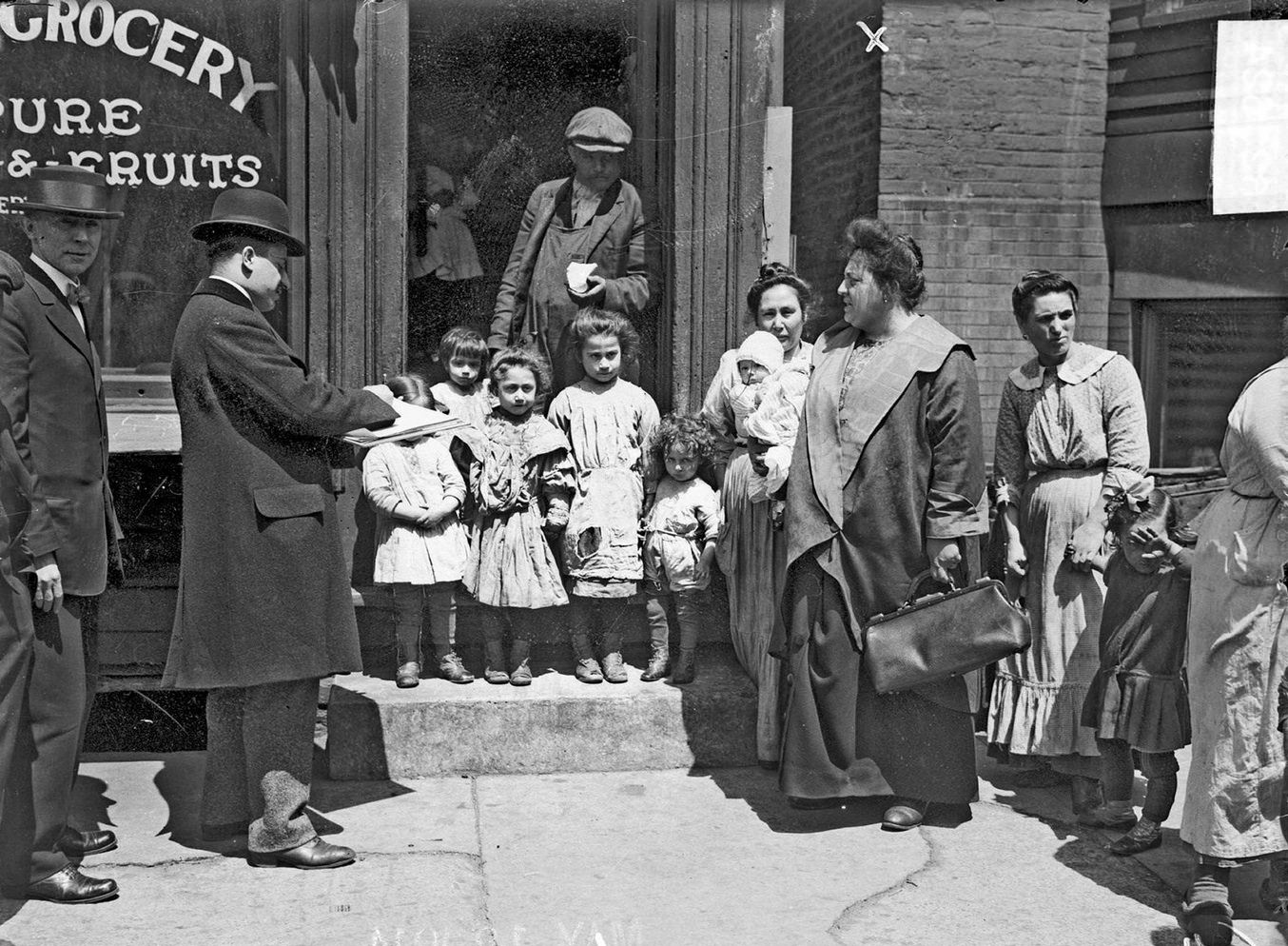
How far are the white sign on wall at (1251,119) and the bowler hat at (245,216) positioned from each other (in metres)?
4.87

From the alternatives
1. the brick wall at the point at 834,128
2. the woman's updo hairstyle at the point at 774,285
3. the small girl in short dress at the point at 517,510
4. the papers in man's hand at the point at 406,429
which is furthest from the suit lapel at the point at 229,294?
the brick wall at the point at 834,128

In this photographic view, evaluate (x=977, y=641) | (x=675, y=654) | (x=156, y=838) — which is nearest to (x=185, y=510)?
(x=156, y=838)

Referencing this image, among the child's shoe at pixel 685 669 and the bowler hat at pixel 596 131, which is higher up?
the bowler hat at pixel 596 131

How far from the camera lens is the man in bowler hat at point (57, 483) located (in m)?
4.11

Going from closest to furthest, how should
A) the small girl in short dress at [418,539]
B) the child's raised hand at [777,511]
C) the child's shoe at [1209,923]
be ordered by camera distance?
1. the child's shoe at [1209,923]
2. the child's raised hand at [777,511]
3. the small girl in short dress at [418,539]

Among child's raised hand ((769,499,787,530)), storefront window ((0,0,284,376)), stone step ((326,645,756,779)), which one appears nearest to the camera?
child's raised hand ((769,499,787,530))

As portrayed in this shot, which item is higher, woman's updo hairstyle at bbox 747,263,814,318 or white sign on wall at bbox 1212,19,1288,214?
white sign on wall at bbox 1212,19,1288,214

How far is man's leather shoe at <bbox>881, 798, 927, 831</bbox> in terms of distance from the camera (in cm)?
475

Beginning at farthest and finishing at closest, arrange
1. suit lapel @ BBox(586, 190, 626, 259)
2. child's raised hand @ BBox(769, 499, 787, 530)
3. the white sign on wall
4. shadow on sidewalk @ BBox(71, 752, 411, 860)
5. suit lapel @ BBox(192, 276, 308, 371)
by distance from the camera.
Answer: the white sign on wall, suit lapel @ BBox(586, 190, 626, 259), child's raised hand @ BBox(769, 499, 787, 530), shadow on sidewalk @ BBox(71, 752, 411, 860), suit lapel @ BBox(192, 276, 308, 371)

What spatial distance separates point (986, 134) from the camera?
739cm

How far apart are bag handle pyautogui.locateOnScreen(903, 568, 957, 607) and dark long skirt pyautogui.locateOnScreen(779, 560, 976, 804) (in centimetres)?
24

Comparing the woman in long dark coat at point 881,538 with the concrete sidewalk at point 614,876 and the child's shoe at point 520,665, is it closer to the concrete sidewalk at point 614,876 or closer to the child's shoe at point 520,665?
the concrete sidewalk at point 614,876

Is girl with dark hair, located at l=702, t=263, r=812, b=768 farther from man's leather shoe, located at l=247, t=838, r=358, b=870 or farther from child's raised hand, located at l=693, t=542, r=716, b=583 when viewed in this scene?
man's leather shoe, located at l=247, t=838, r=358, b=870

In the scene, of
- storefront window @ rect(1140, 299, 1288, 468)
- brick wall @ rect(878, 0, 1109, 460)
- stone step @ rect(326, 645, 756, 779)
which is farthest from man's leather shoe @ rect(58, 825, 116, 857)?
storefront window @ rect(1140, 299, 1288, 468)
